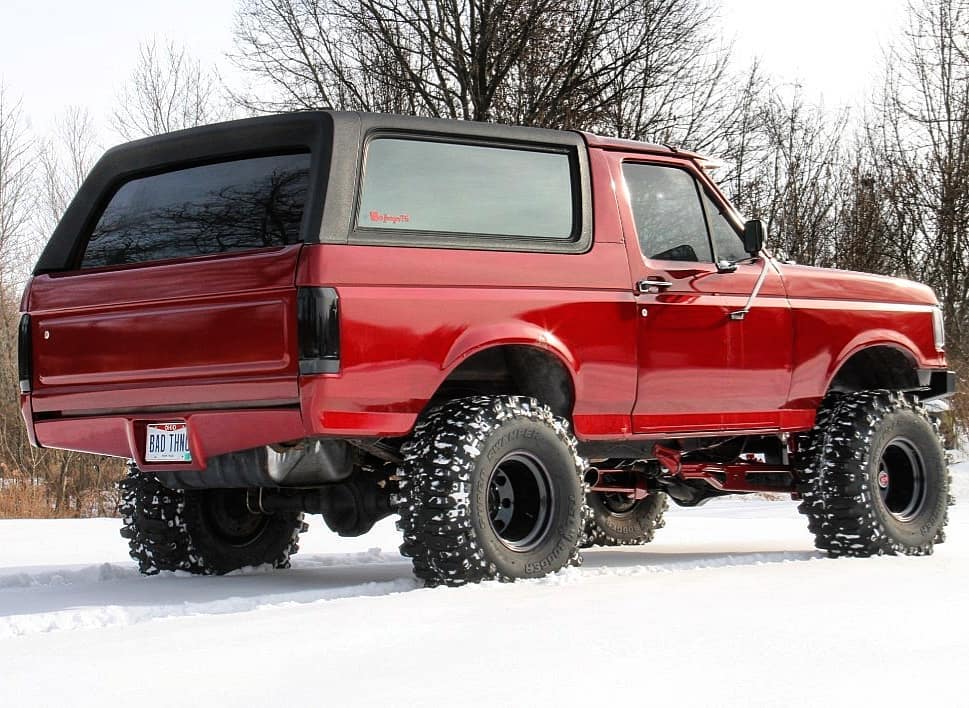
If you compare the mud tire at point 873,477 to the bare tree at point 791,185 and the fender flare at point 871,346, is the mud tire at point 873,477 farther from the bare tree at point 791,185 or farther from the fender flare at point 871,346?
the bare tree at point 791,185

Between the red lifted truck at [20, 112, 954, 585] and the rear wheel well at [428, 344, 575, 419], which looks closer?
the red lifted truck at [20, 112, 954, 585]

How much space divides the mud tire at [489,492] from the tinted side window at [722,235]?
64.9 inches

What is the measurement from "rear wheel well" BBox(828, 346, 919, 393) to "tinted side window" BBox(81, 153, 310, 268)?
3777 millimetres

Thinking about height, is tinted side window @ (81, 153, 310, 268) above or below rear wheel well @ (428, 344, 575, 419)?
above

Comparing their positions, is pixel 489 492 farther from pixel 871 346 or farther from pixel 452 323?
pixel 871 346

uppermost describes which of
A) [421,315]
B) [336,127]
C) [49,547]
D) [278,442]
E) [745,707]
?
[336,127]

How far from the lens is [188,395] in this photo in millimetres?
5797

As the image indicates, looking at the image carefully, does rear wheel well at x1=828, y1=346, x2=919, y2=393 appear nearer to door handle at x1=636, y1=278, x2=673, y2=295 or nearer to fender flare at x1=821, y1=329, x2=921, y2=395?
fender flare at x1=821, y1=329, x2=921, y2=395

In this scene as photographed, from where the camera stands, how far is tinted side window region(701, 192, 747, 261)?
7.39 m

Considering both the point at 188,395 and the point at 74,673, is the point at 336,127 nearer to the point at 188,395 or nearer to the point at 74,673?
the point at 188,395

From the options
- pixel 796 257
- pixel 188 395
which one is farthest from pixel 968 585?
pixel 796 257

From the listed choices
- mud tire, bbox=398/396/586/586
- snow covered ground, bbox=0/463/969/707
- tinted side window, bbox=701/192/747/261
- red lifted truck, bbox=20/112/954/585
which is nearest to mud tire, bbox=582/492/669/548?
red lifted truck, bbox=20/112/954/585

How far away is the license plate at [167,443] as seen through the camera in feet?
19.3

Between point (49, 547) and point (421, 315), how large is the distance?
4558 millimetres
